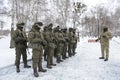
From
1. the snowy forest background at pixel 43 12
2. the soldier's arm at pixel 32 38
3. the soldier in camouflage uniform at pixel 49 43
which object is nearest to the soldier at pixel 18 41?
the soldier's arm at pixel 32 38

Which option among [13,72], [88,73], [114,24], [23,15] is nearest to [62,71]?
[88,73]

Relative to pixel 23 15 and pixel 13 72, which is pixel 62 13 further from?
pixel 13 72

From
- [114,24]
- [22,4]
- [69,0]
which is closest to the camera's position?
[22,4]

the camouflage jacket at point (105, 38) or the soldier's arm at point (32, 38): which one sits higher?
the soldier's arm at point (32, 38)

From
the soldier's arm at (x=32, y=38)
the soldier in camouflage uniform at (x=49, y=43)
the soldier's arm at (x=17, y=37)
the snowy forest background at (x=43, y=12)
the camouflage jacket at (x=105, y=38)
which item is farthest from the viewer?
the snowy forest background at (x=43, y=12)

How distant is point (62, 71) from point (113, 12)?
88.7m

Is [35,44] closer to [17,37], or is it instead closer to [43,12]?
[17,37]

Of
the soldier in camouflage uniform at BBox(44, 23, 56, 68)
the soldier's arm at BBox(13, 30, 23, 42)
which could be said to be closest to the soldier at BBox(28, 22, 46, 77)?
the soldier's arm at BBox(13, 30, 23, 42)

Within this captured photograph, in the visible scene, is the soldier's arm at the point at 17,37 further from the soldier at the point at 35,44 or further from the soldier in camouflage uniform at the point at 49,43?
the soldier in camouflage uniform at the point at 49,43

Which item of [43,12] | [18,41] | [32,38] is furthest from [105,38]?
[43,12]

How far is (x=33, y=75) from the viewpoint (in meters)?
10.4

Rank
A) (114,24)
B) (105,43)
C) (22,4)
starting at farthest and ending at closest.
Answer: (114,24)
(22,4)
(105,43)

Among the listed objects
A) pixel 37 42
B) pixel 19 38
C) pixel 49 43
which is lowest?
pixel 49 43

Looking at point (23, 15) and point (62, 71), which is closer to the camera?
point (62, 71)
